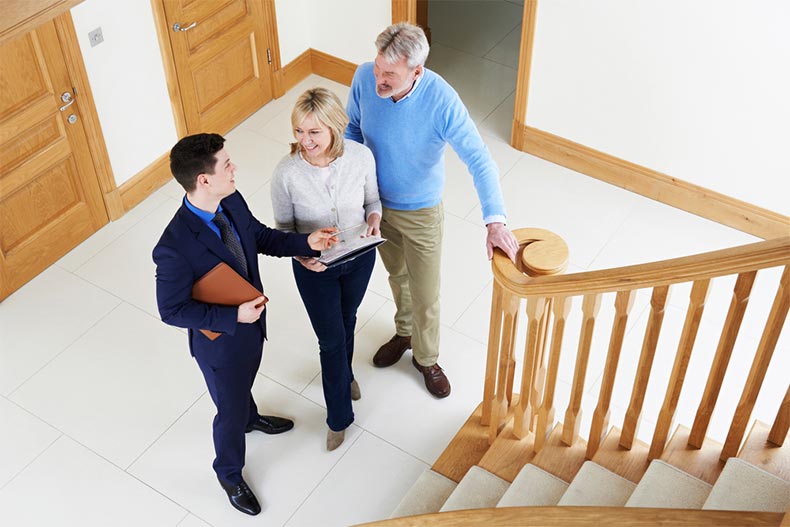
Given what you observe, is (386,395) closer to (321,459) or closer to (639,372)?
(321,459)

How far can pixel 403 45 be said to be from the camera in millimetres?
2883

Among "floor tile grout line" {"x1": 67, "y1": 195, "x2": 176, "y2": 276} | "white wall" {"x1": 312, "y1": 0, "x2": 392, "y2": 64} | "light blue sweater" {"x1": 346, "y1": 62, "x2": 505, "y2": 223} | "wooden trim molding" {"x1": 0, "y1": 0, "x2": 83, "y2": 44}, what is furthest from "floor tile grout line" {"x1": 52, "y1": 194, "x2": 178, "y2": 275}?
"wooden trim molding" {"x1": 0, "y1": 0, "x2": 83, "y2": 44}

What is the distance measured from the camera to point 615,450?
2896 mm

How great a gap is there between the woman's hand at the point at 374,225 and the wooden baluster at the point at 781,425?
1.49 metres

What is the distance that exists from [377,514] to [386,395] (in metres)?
0.63

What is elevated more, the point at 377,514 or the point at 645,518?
the point at 645,518

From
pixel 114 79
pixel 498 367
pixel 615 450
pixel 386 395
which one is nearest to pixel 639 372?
pixel 615 450

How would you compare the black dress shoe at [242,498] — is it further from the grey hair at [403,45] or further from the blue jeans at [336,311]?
the grey hair at [403,45]

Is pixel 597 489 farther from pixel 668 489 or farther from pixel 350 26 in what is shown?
pixel 350 26

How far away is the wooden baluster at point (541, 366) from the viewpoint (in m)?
2.86

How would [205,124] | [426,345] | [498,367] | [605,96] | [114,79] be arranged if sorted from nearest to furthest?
[498,367] < [426,345] < [114,79] < [605,96] < [205,124]

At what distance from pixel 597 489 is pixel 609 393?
31 centimetres

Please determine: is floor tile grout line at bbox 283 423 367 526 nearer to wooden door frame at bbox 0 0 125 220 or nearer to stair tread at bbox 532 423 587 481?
stair tread at bbox 532 423 587 481

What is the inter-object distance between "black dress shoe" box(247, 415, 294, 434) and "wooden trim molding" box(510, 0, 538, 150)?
2546 mm
